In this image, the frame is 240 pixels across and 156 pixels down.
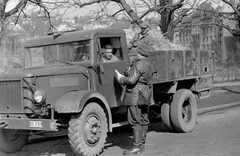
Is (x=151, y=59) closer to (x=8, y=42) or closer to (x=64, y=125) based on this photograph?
(x=64, y=125)

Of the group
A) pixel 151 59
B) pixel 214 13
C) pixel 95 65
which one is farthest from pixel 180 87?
pixel 214 13

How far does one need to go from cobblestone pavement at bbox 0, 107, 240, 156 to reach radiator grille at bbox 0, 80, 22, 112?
1147 mm

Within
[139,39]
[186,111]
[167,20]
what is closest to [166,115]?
[186,111]

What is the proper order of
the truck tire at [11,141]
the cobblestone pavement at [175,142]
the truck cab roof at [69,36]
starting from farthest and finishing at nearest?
the truck cab roof at [69,36] → the truck tire at [11,141] → the cobblestone pavement at [175,142]

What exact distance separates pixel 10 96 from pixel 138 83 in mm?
2233

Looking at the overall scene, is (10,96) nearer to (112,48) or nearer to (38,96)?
(38,96)

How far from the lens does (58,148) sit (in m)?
7.93

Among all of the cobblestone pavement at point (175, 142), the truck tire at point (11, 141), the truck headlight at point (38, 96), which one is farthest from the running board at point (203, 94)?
the truck headlight at point (38, 96)

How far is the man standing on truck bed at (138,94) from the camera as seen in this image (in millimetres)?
6965

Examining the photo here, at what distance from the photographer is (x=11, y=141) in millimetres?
7516

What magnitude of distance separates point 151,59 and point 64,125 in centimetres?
262

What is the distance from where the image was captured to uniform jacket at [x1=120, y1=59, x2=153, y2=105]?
694 cm

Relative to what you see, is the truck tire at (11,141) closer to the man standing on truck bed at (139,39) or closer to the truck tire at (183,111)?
the man standing on truck bed at (139,39)

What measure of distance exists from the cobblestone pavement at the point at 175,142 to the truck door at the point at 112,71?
977 mm
